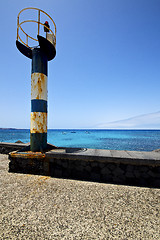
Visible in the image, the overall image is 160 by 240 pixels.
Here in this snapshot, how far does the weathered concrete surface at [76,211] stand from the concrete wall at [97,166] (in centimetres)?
30

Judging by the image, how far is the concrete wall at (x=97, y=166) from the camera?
3900mm

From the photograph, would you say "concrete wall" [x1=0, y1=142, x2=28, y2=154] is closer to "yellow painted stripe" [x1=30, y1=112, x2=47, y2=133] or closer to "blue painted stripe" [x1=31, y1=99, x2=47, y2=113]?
"yellow painted stripe" [x1=30, y1=112, x2=47, y2=133]

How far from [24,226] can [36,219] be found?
0.25 metres

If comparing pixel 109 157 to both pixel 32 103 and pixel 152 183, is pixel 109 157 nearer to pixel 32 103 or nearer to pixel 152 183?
pixel 152 183

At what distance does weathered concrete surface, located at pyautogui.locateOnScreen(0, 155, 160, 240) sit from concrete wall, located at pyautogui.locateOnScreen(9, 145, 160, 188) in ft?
0.98

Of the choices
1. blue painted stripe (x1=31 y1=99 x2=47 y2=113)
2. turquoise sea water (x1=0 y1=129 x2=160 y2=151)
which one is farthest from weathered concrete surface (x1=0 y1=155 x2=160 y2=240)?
turquoise sea water (x1=0 y1=129 x2=160 y2=151)

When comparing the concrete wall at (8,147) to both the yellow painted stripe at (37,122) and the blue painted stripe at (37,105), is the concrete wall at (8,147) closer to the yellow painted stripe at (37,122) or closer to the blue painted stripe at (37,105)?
the yellow painted stripe at (37,122)

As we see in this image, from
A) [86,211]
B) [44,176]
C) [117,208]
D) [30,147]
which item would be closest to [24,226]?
[86,211]

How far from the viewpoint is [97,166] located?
4.22 meters

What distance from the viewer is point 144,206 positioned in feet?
9.61

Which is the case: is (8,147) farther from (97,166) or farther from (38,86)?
(97,166)

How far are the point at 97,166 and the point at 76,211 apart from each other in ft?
5.67

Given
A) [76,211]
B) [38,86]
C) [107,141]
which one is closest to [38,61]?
[38,86]

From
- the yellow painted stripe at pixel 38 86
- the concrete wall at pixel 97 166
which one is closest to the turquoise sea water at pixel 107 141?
the concrete wall at pixel 97 166
